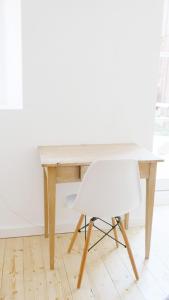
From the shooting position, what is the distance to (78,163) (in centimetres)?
192

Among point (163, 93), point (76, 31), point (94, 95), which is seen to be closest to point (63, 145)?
point (94, 95)

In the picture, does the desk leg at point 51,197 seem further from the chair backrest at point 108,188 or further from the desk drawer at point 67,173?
the chair backrest at point 108,188

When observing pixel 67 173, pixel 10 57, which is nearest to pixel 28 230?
pixel 67 173

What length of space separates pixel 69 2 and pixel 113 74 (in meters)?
0.60

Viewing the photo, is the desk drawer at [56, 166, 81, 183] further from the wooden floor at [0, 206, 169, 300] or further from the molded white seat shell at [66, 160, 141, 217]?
the wooden floor at [0, 206, 169, 300]

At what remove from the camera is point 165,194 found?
3135mm

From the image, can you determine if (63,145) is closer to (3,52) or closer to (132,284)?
(3,52)

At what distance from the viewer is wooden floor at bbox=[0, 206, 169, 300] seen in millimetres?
→ 1832

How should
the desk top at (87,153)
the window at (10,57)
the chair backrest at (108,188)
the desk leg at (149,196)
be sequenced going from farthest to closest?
the window at (10,57) → the desk leg at (149,196) → the desk top at (87,153) → the chair backrest at (108,188)

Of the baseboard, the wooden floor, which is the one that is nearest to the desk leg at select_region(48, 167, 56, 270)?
the wooden floor

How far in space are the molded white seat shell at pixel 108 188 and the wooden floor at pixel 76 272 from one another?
483mm

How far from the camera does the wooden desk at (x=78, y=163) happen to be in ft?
6.31

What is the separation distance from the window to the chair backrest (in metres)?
0.91

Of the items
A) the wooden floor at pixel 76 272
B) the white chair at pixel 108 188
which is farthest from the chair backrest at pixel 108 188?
the wooden floor at pixel 76 272
